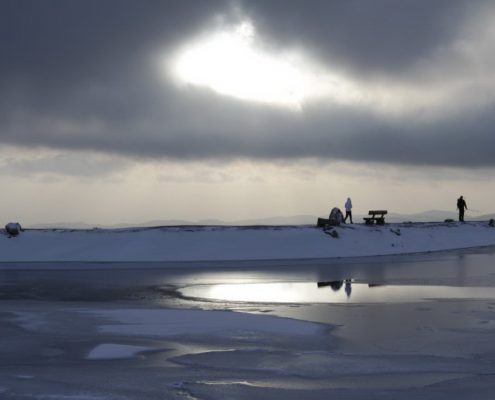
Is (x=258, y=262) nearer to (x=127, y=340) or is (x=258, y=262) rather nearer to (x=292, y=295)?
(x=292, y=295)

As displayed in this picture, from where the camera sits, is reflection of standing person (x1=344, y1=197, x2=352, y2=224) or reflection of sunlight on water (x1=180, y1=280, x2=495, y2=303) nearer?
reflection of sunlight on water (x1=180, y1=280, x2=495, y2=303)

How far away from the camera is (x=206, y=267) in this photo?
34.2 metres

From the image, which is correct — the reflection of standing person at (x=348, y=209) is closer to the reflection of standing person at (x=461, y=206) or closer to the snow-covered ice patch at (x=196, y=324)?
the reflection of standing person at (x=461, y=206)

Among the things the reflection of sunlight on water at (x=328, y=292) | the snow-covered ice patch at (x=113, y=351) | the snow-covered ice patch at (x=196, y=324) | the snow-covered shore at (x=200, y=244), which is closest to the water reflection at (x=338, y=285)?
the reflection of sunlight on water at (x=328, y=292)

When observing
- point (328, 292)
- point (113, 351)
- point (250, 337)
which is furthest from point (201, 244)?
point (113, 351)

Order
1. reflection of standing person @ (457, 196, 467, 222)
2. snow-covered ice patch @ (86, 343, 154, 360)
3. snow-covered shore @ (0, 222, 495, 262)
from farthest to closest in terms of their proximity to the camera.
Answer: reflection of standing person @ (457, 196, 467, 222) → snow-covered shore @ (0, 222, 495, 262) → snow-covered ice patch @ (86, 343, 154, 360)

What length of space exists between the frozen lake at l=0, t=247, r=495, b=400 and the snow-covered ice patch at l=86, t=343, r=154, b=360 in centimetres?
4

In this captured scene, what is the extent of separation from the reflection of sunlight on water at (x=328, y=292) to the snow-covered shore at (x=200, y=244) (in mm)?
14803

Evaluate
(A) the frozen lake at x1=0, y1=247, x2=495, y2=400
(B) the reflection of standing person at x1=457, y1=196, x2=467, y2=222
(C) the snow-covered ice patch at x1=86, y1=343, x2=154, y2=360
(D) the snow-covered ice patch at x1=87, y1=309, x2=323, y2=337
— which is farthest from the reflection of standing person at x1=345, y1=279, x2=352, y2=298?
(B) the reflection of standing person at x1=457, y1=196, x2=467, y2=222

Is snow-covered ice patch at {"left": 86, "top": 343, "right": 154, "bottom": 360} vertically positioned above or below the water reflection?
below

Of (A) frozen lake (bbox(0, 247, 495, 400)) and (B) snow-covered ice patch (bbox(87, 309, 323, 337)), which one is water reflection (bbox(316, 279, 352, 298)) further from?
(B) snow-covered ice patch (bbox(87, 309, 323, 337))

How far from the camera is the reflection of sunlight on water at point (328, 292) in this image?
823 inches

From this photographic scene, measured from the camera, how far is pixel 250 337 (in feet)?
48.1

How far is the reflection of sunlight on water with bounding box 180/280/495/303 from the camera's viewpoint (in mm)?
20906
